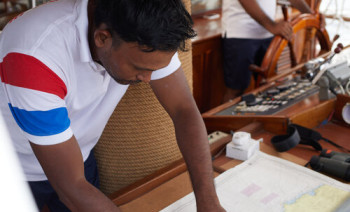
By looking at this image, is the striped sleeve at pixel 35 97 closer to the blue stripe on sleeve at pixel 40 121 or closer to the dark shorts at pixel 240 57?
the blue stripe on sleeve at pixel 40 121

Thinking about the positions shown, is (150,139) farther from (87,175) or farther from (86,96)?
(86,96)

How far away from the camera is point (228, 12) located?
2.31 m

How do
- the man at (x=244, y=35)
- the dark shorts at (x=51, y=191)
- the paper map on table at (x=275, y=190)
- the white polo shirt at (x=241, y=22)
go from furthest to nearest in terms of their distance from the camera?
the white polo shirt at (x=241, y=22) < the man at (x=244, y=35) < the dark shorts at (x=51, y=191) < the paper map on table at (x=275, y=190)

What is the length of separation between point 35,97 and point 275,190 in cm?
64

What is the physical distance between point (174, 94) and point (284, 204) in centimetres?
41

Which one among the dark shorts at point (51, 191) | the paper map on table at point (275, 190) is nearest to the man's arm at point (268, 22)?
the paper map on table at point (275, 190)

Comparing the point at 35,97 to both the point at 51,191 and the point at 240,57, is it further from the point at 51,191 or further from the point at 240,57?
the point at 240,57

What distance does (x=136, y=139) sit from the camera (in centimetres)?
129

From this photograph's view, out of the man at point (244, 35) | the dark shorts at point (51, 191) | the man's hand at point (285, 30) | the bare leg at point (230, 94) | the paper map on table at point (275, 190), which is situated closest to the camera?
the paper map on table at point (275, 190)

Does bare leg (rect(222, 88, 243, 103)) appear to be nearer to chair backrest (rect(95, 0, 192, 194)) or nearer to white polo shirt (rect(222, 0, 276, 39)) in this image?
white polo shirt (rect(222, 0, 276, 39))

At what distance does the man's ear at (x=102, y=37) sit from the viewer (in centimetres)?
74

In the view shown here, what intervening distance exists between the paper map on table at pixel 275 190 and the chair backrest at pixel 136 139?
0.34 m

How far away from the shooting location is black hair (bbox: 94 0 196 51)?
2.27 feet

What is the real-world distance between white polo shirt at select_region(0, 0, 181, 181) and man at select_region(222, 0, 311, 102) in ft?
4.46
